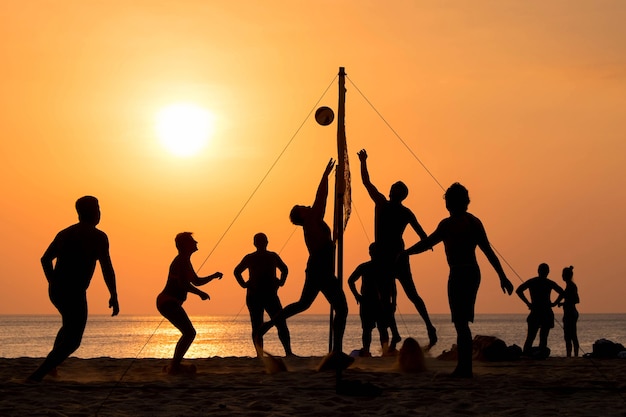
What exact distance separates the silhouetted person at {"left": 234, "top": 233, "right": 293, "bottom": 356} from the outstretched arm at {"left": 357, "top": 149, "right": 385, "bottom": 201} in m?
2.68

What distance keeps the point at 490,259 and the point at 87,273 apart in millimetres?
4413

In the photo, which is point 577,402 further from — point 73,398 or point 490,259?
point 73,398

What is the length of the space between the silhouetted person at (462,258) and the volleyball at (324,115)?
7.41ft

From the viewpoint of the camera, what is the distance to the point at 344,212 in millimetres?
12234

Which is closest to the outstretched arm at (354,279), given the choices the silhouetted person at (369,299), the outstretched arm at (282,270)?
the silhouetted person at (369,299)

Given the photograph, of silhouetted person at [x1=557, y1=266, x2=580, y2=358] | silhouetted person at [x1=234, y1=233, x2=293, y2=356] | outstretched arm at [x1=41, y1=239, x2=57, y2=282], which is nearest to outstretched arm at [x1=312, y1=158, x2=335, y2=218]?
outstretched arm at [x1=41, y1=239, x2=57, y2=282]

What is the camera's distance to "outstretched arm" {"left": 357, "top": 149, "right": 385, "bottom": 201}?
12.4 metres

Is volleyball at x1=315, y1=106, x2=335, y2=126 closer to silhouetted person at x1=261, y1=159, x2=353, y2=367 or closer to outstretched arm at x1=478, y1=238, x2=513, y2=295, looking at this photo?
silhouetted person at x1=261, y1=159, x2=353, y2=367

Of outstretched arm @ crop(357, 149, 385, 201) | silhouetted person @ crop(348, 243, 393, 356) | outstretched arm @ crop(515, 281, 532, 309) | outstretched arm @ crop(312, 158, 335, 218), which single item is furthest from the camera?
outstretched arm @ crop(515, 281, 532, 309)

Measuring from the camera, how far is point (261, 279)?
597 inches

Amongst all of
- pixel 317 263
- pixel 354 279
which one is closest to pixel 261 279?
pixel 354 279


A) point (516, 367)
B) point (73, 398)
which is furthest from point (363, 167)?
point (73, 398)

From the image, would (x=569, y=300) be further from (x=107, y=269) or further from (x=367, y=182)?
(x=107, y=269)

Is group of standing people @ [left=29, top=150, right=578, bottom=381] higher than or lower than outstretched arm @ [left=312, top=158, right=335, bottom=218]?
lower
